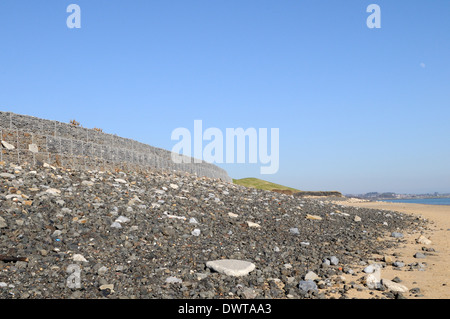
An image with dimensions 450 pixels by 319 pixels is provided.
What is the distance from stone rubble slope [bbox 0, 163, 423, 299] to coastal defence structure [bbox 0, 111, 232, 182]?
0.73 m

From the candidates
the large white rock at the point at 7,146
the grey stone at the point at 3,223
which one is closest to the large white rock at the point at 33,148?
the large white rock at the point at 7,146

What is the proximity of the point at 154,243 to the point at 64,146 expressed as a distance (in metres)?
6.24

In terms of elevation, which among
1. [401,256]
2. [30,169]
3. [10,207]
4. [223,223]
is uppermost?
[30,169]

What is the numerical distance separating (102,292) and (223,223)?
3863 millimetres

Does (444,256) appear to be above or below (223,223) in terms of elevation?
below

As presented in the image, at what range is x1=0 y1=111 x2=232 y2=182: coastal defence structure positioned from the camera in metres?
9.38

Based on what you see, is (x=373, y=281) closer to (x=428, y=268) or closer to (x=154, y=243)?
(x=428, y=268)

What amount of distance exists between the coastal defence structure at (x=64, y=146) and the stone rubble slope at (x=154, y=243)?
73 cm

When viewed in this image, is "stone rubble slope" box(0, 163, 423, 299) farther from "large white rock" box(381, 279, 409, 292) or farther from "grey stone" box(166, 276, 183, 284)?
"large white rock" box(381, 279, 409, 292)

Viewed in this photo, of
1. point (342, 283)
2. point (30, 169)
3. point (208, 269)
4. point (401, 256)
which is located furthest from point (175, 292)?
point (30, 169)

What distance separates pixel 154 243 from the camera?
5.89 m

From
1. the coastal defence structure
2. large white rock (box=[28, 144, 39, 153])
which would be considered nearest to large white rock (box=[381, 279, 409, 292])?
the coastal defence structure

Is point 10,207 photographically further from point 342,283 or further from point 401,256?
point 401,256

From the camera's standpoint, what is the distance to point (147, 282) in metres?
4.50
